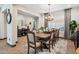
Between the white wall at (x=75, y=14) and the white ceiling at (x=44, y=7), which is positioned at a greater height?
the white ceiling at (x=44, y=7)

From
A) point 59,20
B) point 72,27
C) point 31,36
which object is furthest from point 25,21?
point 72,27

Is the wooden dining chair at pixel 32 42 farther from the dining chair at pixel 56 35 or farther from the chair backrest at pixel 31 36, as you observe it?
the dining chair at pixel 56 35

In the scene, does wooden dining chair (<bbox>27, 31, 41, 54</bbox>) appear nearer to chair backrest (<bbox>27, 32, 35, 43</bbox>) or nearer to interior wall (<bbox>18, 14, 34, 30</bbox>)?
chair backrest (<bbox>27, 32, 35, 43</bbox>)

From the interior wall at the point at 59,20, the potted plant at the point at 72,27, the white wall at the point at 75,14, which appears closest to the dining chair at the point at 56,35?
the interior wall at the point at 59,20

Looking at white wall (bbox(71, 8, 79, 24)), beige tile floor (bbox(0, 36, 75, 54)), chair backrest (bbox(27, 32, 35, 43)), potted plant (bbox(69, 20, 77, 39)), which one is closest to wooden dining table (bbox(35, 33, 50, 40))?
chair backrest (bbox(27, 32, 35, 43))

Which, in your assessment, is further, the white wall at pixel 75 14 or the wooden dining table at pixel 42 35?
the wooden dining table at pixel 42 35

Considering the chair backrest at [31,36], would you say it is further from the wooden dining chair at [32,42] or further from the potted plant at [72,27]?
the potted plant at [72,27]

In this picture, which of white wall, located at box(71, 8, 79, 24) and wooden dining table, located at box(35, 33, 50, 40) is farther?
wooden dining table, located at box(35, 33, 50, 40)

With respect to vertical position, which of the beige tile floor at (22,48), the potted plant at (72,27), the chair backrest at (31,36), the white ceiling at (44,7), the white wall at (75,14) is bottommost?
the beige tile floor at (22,48)

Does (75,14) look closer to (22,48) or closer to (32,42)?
(32,42)
